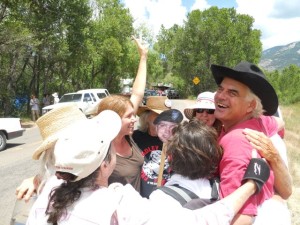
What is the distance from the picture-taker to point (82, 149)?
1.70 meters

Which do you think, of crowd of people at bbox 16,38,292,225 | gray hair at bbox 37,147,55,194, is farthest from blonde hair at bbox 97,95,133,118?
gray hair at bbox 37,147,55,194

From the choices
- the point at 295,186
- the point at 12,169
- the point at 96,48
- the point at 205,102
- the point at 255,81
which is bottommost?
the point at 295,186

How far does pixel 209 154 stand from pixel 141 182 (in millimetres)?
1287

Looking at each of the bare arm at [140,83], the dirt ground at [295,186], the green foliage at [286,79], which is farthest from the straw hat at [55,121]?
the green foliage at [286,79]

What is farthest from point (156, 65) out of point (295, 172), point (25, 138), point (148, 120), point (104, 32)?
point (148, 120)

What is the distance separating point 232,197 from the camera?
1.81m

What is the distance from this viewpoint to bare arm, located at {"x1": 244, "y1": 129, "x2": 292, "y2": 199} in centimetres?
198

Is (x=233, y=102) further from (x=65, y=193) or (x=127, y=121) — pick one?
(x=65, y=193)

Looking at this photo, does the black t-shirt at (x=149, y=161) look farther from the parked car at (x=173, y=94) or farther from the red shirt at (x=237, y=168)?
the parked car at (x=173, y=94)

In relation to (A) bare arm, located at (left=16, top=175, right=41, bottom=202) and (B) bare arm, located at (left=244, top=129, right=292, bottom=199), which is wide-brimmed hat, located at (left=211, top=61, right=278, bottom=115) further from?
(A) bare arm, located at (left=16, top=175, right=41, bottom=202)

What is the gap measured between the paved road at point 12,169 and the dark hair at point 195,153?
15.0ft

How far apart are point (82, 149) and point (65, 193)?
22 centimetres

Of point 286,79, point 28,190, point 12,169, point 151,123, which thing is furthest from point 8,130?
point 286,79

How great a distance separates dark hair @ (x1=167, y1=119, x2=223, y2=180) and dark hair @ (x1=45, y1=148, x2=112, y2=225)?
407 millimetres
